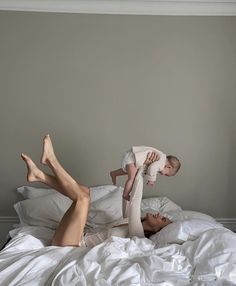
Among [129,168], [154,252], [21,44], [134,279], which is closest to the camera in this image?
[134,279]

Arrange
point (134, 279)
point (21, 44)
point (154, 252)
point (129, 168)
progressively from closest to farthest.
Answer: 1. point (134, 279)
2. point (154, 252)
3. point (129, 168)
4. point (21, 44)

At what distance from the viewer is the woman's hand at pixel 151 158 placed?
8.73 ft

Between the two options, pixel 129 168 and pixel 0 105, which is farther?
pixel 0 105

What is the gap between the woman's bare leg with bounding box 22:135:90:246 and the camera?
2301 millimetres

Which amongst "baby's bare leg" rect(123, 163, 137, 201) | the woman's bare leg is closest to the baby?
"baby's bare leg" rect(123, 163, 137, 201)

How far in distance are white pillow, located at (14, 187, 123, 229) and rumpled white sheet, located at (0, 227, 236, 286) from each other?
28.1 inches

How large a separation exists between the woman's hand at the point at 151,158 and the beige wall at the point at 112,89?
2.67 feet

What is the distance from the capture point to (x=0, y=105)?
344 centimetres

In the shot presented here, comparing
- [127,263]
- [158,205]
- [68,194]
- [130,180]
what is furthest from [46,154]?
[158,205]

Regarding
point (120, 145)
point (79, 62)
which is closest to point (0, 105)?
point (79, 62)

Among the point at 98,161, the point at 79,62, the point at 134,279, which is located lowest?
the point at 134,279

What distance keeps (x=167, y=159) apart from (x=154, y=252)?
2.81ft

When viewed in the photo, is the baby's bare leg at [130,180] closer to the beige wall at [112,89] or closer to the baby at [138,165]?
the baby at [138,165]

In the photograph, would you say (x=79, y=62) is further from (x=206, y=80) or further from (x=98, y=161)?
(x=206, y=80)
